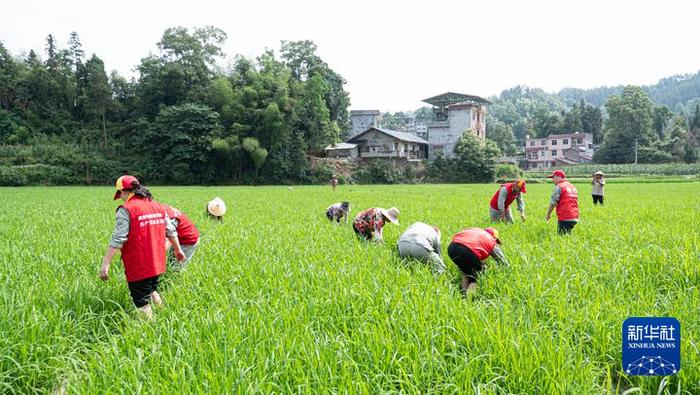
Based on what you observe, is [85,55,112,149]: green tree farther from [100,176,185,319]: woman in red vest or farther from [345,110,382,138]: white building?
[100,176,185,319]: woman in red vest

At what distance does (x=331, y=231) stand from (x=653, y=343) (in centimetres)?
647

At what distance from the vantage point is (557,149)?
64.5 meters

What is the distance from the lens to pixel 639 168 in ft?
161

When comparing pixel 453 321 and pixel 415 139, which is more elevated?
pixel 415 139

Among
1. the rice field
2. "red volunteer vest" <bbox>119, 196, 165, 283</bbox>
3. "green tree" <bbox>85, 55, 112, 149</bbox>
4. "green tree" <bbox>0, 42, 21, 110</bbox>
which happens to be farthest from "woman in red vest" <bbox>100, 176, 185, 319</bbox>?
"green tree" <bbox>0, 42, 21, 110</bbox>

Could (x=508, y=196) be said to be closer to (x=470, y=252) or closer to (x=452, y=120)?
(x=470, y=252)

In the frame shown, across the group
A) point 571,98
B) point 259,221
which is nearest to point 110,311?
point 259,221

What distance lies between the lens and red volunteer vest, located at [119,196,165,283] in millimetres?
3826

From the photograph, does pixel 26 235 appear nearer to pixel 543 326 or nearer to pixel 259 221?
pixel 259 221

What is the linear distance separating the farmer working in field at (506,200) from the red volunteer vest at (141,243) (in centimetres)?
650

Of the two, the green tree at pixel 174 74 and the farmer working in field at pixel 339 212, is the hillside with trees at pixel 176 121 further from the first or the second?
the farmer working in field at pixel 339 212

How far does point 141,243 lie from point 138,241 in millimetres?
33

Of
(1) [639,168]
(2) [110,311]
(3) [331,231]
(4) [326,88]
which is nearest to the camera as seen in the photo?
(2) [110,311]

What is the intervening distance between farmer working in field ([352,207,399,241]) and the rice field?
800 millimetres
